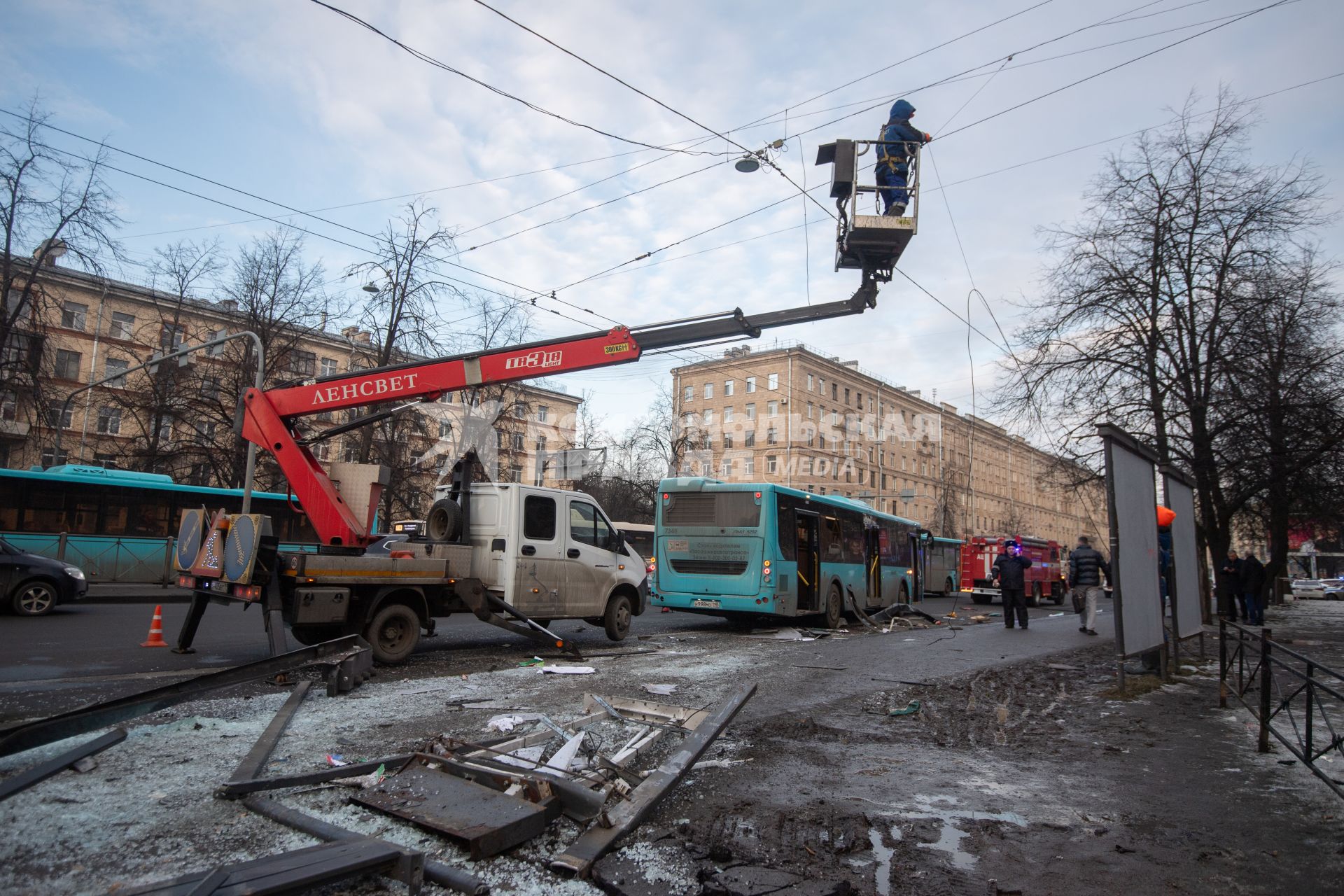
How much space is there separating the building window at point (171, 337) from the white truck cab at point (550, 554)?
1974cm

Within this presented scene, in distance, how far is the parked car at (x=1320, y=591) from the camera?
45.4m

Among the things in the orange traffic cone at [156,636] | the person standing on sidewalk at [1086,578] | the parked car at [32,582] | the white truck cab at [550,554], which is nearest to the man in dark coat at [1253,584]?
the person standing on sidewalk at [1086,578]

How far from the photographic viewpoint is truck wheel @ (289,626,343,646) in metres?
9.01

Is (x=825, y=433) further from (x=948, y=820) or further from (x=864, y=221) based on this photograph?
(x=948, y=820)

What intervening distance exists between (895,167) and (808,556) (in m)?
8.98

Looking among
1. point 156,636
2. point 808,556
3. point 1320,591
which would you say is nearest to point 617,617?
point 808,556

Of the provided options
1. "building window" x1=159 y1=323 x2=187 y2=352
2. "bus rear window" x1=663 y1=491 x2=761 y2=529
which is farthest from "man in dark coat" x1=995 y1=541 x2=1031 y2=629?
"building window" x1=159 y1=323 x2=187 y2=352

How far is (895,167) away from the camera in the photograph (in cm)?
880

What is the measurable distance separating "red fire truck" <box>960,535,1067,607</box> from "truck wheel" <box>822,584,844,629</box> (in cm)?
1557

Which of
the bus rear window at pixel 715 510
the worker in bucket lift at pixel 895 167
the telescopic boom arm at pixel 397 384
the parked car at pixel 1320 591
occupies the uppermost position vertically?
the worker in bucket lift at pixel 895 167

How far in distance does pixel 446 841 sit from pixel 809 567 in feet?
42.4

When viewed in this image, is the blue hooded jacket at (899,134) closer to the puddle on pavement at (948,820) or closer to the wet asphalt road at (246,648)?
the wet asphalt road at (246,648)

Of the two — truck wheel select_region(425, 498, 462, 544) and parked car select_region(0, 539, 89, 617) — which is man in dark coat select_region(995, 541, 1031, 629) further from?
parked car select_region(0, 539, 89, 617)

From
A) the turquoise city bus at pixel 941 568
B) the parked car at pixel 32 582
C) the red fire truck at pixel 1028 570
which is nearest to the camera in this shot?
the parked car at pixel 32 582
